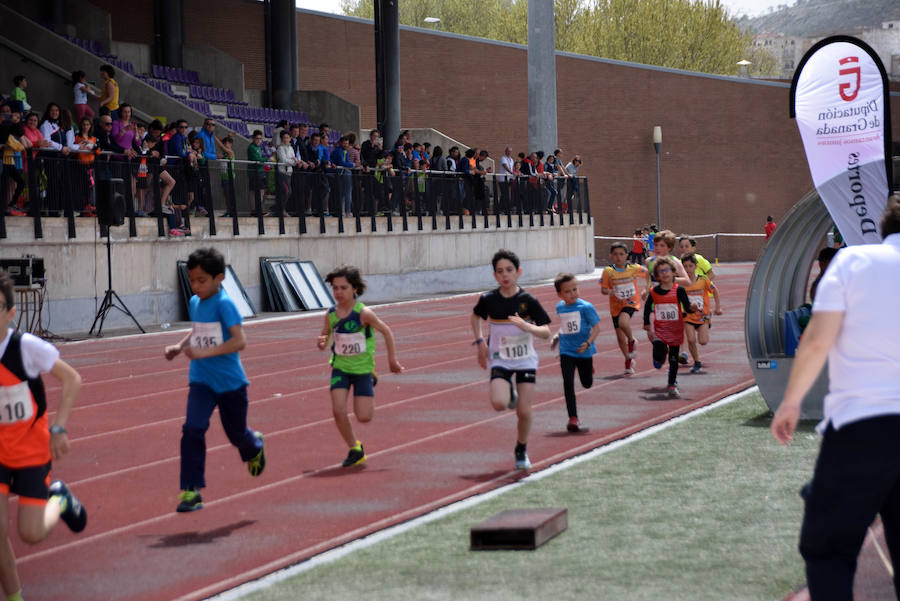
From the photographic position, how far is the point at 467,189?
3684cm

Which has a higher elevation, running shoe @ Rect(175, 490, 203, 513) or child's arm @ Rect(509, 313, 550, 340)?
child's arm @ Rect(509, 313, 550, 340)

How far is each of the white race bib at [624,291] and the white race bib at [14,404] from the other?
1156 cm

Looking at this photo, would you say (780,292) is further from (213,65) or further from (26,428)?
(213,65)

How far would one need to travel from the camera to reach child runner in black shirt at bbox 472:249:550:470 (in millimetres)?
10266

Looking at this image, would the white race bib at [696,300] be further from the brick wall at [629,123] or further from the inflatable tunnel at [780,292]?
the brick wall at [629,123]

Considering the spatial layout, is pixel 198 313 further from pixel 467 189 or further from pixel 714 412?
pixel 467 189

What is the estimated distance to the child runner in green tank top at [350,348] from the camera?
1029 cm

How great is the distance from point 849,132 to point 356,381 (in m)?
4.84

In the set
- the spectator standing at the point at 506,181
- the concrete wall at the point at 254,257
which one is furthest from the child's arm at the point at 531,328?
the spectator standing at the point at 506,181

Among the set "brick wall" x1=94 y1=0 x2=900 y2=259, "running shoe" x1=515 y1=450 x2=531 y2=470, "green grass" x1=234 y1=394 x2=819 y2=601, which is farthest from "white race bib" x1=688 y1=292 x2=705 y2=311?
"brick wall" x1=94 y1=0 x2=900 y2=259

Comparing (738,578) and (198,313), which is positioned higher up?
(198,313)

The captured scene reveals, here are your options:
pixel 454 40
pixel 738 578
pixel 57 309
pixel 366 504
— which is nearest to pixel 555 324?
pixel 57 309

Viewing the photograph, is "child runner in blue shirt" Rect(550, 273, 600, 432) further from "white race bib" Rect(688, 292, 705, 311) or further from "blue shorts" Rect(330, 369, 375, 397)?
"white race bib" Rect(688, 292, 705, 311)

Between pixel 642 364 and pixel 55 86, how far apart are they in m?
→ 18.3
